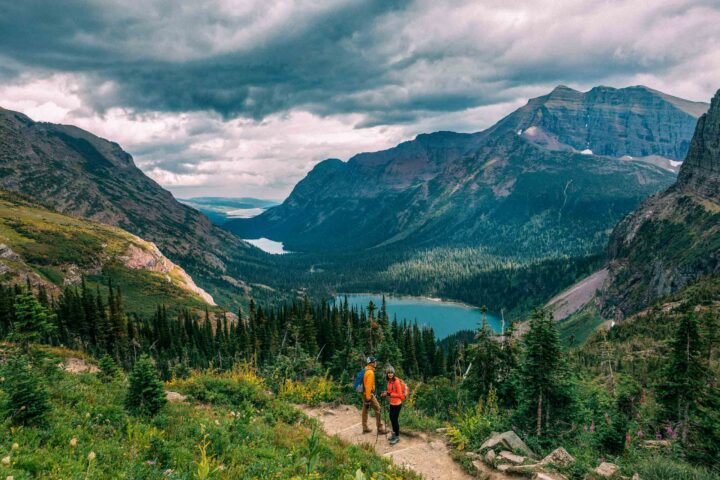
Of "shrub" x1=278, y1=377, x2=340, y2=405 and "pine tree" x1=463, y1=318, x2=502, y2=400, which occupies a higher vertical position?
"shrub" x1=278, y1=377, x2=340, y2=405

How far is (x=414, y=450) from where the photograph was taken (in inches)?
683

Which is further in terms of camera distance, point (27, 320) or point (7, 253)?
point (7, 253)

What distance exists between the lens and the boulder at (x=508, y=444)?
1652 centimetres

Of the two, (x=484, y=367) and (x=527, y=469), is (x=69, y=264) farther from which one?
(x=527, y=469)

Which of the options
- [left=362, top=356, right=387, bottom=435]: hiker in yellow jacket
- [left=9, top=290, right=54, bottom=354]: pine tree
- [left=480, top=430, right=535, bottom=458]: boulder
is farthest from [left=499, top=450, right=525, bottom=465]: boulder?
[left=9, top=290, right=54, bottom=354]: pine tree

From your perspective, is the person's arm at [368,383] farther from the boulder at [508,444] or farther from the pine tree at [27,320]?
Result: the pine tree at [27,320]

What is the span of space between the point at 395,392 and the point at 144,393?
10.1 meters

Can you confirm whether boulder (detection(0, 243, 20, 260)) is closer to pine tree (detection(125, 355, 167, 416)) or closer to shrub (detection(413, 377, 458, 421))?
shrub (detection(413, 377, 458, 421))

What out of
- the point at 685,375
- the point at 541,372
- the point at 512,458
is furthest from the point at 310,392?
the point at 685,375

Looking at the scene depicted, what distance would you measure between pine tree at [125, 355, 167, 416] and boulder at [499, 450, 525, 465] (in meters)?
13.2

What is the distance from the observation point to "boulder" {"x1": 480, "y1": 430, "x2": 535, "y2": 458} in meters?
16.5

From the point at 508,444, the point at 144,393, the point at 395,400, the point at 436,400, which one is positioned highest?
the point at 144,393

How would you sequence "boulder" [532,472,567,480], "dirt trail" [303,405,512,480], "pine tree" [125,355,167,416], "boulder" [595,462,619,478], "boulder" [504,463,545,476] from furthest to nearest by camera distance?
"dirt trail" [303,405,512,480]
"pine tree" [125,355,167,416]
"boulder" [504,463,545,476]
"boulder" [595,462,619,478]
"boulder" [532,472,567,480]

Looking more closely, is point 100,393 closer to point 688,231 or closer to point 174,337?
point 174,337
